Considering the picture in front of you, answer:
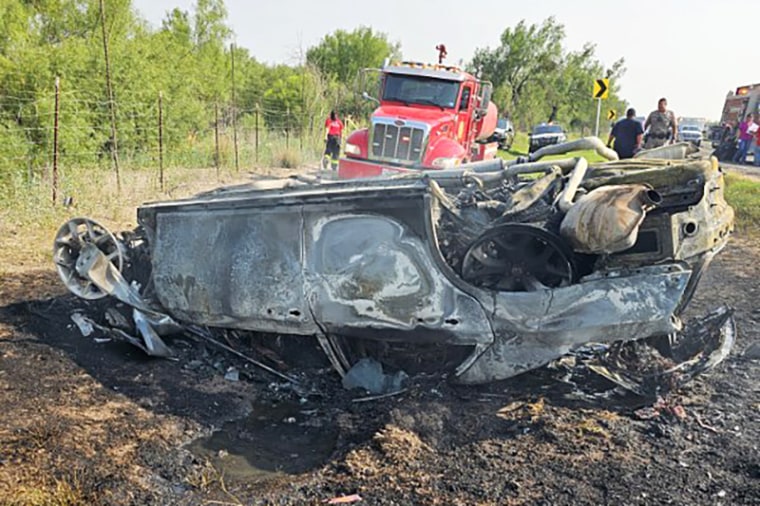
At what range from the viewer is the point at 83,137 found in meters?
11.6

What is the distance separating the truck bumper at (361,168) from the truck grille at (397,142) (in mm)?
225

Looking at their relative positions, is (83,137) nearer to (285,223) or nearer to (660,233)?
(285,223)

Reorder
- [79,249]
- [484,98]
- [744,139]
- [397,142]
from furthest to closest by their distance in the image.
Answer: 1. [744,139]
2. [484,98]
3. [397,142]
4. [79,249]

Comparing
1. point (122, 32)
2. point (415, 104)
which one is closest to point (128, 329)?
point (415, 104)

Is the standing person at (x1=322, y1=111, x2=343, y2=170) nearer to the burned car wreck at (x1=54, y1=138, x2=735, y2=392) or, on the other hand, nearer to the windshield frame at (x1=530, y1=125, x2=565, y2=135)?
the windshield frame at (x1=530, y1=125, x2=565, y2=135)

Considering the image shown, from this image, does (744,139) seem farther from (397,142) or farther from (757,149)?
(397,142)

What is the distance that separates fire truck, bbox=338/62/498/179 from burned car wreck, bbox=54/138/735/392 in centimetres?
664

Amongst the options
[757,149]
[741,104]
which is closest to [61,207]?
[757,149]

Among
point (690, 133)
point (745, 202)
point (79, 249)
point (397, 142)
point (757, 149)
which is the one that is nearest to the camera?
point (79, 249)

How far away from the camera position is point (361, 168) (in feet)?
36.3

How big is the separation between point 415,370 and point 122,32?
48.4ft

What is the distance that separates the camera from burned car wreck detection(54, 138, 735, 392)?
3.54 m

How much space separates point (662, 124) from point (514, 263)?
911 cm

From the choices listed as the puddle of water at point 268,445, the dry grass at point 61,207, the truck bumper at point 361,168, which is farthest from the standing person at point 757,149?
the puddle of water at point 268,445
